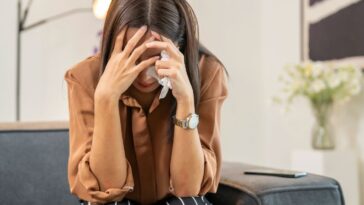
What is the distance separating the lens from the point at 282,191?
2.86 ft

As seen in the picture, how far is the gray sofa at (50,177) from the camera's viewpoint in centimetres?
91

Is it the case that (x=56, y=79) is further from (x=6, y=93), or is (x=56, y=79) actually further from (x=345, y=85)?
(x=345, y=85)

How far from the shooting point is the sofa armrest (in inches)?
34.1

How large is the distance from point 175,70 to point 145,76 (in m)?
0.07

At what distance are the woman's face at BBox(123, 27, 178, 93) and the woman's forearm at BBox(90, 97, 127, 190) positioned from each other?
85mm

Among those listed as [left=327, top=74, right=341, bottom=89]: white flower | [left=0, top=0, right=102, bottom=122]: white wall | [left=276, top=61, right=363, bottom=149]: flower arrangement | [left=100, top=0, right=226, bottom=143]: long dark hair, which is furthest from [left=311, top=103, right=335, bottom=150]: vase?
[left=0, top=0, right=102, bottom=122]: white wall

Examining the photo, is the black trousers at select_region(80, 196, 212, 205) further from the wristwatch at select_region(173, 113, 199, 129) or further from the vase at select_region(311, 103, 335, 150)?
the vase at select_region(311, 103, 335, 150)

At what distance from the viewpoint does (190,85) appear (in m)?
0.91

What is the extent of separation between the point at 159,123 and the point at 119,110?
0.09 m

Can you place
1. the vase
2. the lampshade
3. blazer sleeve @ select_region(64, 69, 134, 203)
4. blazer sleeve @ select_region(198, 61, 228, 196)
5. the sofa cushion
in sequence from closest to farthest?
blazer sleeve @ select_region(64, 69, 134, 203) < blazer sleeve @ select_region(198, 61, 228, 196) < the sofa cushion < the lampshade < the vase

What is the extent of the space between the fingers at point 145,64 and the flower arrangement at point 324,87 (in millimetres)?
1070

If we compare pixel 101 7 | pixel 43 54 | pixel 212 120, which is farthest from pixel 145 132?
pixel 43 54

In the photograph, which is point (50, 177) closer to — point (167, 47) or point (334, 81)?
point (167, 47)

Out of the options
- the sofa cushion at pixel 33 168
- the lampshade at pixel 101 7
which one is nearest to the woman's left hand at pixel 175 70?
the sofa cushion at pixel 33 168
